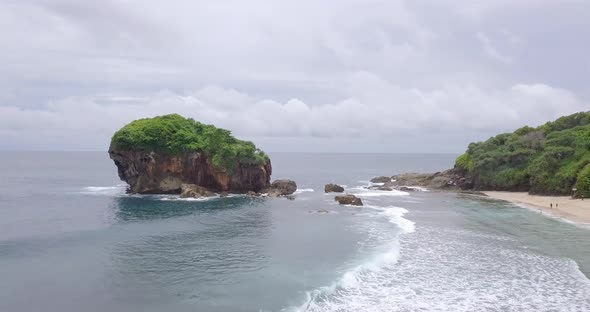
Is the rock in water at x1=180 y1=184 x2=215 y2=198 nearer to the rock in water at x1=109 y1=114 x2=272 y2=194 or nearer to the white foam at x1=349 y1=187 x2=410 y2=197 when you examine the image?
the rock in water at x1=109 y1=114 x2=272 y2=194

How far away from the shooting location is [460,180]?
9450 centimetres

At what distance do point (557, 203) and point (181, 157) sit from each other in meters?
59.9

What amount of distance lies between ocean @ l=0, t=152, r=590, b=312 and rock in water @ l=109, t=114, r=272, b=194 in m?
14.5

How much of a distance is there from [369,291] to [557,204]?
52104 mm

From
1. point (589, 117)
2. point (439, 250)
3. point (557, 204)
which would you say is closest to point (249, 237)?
point (439, 250)

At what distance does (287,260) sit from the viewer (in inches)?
1393

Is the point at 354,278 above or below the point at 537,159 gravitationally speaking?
below

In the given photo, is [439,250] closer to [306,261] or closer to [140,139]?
[306,261]

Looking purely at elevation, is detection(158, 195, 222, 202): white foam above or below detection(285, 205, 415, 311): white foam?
above

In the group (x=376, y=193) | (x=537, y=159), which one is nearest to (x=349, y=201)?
(x=376, y=193)

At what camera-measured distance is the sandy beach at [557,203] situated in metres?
57.9

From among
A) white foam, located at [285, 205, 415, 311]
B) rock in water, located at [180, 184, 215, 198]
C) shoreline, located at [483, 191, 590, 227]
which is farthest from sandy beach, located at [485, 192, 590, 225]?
rock in water, located at [180, 184, 215, 198]

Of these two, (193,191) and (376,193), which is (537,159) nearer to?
(376,193)

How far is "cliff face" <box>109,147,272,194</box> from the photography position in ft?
248
